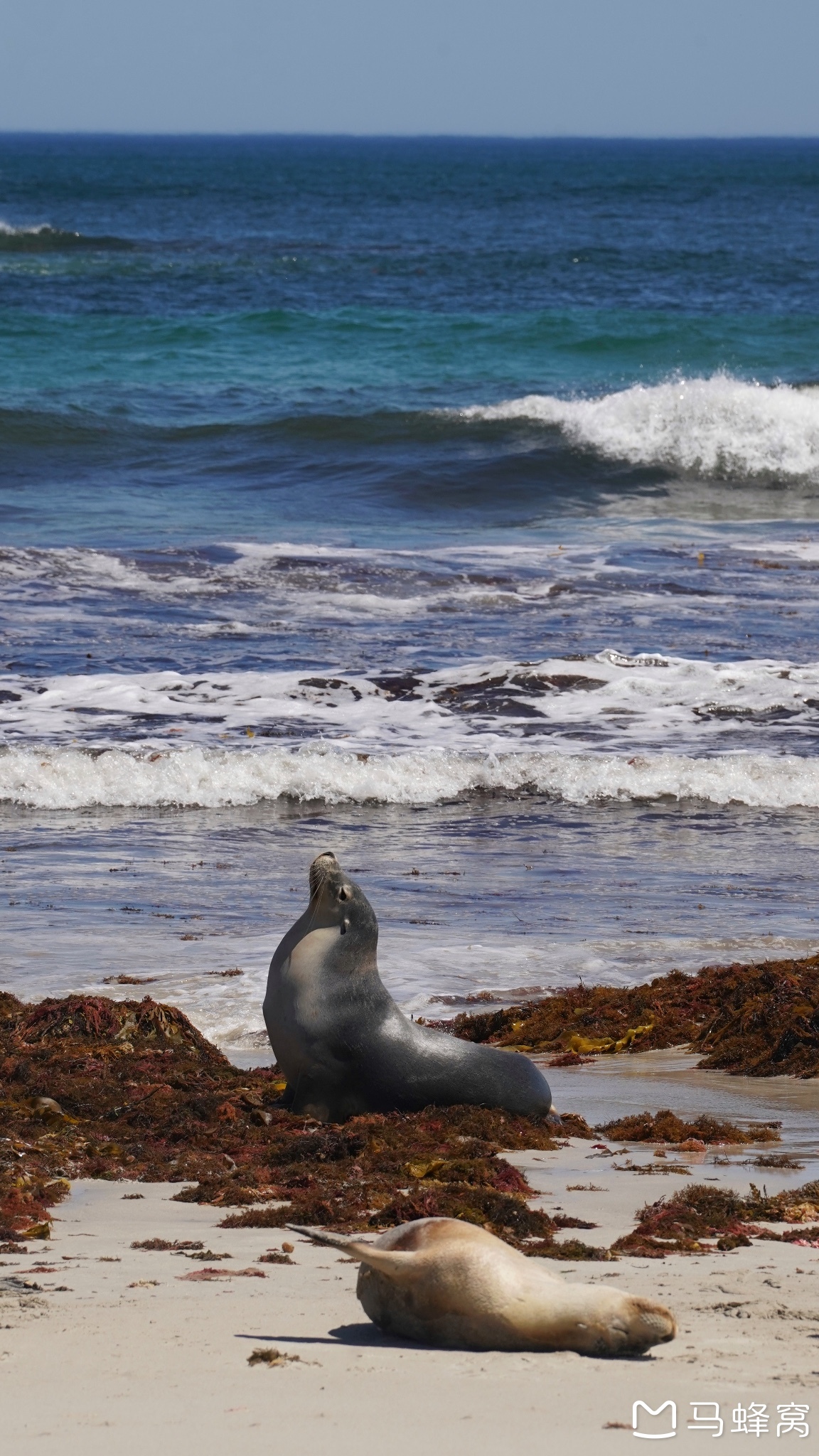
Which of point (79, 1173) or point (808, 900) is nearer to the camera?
point (79, 1173)

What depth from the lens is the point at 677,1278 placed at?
12.4ft

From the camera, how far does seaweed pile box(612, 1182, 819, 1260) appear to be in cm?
411

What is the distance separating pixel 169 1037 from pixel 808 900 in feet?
13.1

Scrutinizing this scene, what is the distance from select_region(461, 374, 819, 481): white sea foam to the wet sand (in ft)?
72.5

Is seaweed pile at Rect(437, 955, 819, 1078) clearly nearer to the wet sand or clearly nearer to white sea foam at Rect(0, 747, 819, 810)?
the wet sand

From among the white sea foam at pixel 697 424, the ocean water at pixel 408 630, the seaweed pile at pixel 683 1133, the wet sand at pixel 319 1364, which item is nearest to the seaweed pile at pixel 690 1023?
the ocean water at pixel 408 630

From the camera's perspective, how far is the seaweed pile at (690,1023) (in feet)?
21.7

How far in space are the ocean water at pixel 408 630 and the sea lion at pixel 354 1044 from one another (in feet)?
3.96

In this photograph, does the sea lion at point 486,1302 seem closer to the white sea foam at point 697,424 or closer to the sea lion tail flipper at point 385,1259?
the sea lion tail flipper at point 385,1259

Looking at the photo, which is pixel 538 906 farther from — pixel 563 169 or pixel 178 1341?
pixel 563 169

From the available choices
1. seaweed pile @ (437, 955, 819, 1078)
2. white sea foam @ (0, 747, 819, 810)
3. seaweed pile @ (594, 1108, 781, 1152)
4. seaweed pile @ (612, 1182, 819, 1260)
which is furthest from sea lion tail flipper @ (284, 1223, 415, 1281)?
white sea foam @ (0, 747, 819, 810)

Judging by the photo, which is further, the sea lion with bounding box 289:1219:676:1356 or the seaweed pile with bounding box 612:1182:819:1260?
the seaweed pile with bounding box 612:1182:819:1260

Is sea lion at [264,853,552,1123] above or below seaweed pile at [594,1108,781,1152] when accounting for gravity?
above

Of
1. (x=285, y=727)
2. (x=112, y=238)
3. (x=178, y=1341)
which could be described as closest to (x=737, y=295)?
(x=112, y=238)
